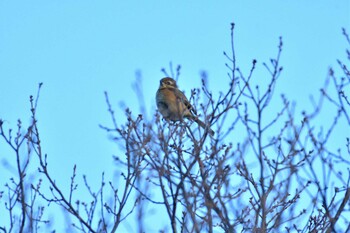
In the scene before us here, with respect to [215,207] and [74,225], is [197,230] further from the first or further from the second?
[74,225]

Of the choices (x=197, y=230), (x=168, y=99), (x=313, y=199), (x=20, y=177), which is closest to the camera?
(x=197, y=230)

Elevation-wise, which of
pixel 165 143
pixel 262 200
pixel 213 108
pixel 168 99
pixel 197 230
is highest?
pixel 168 99

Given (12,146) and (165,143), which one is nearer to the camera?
(165,143)

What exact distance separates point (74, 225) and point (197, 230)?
174 centimetres

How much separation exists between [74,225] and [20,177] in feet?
2.35

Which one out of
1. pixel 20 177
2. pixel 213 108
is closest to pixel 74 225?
pixel 20 177

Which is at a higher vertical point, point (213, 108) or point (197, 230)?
point (213, 108)

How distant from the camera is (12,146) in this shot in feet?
26.9

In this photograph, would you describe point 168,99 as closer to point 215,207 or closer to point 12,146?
point 12,146

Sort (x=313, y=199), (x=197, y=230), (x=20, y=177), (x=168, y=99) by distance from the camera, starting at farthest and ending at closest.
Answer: (x=168, y=99)
(x=20, y=177)
(x=313, y=199)
(x=197, y=230)

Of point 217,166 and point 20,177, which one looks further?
point 20,177

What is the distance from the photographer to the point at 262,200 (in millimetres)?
7125

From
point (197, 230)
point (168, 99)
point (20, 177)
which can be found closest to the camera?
point (197, 230)

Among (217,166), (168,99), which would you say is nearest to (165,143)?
(217,166)
